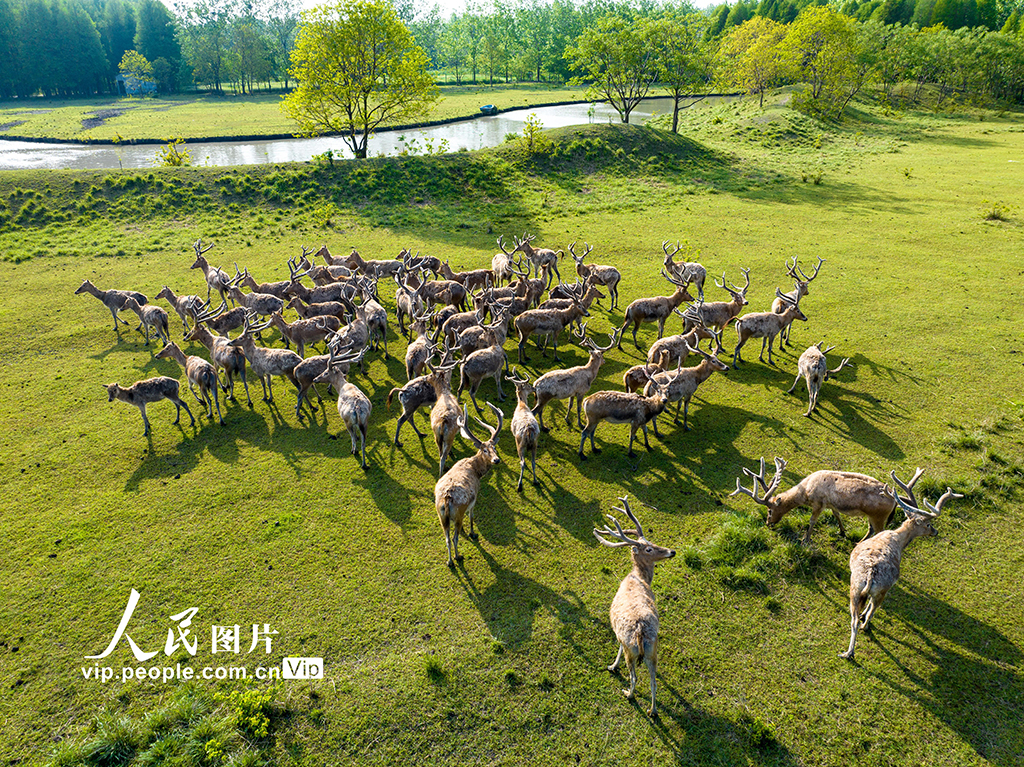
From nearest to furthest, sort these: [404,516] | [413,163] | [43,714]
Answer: [43,714], [404,516], [413,163]

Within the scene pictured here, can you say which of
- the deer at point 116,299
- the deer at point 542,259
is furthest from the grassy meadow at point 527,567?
the deer at point 542,259

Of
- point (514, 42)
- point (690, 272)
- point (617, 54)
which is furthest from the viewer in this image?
point (514, 42)

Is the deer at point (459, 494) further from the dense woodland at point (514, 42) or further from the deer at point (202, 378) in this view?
the dense woodland at point (514, 42)

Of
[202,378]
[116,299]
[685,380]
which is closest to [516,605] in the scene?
[685,380]

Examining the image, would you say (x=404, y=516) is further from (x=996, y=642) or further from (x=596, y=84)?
(x=596, y=84)

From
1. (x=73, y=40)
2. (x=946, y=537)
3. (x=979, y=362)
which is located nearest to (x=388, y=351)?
(x=946, y=537)

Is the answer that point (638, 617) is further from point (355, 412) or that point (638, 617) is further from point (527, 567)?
point (355, 412)
